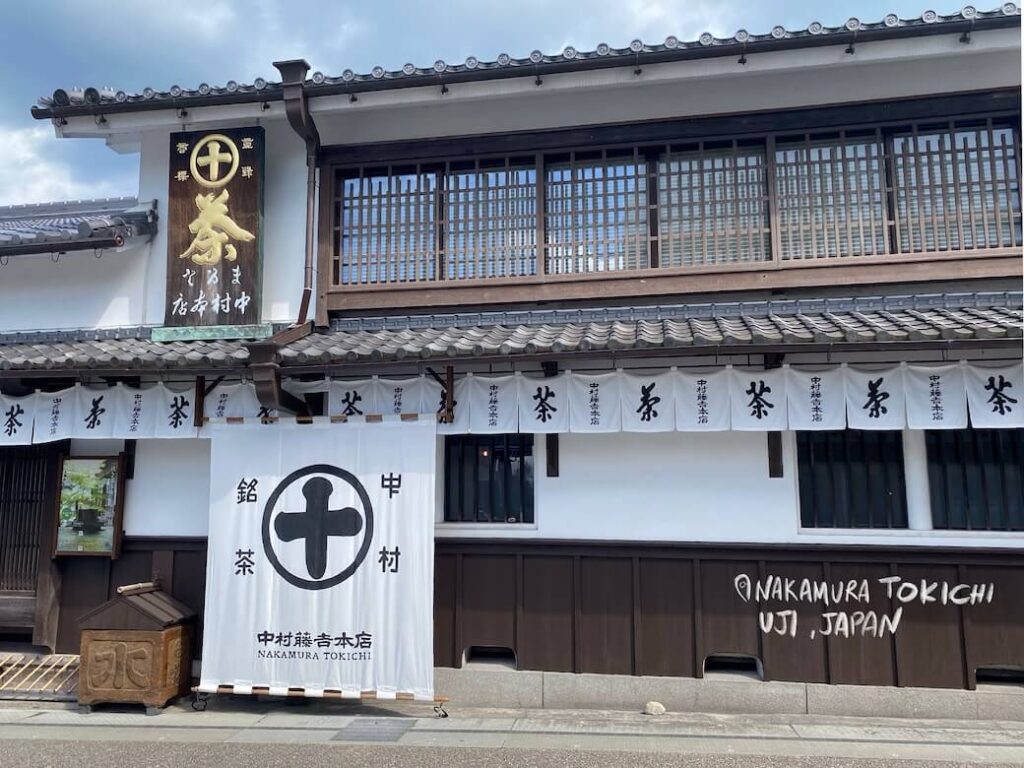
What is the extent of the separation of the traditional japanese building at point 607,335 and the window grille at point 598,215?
0.13 feet

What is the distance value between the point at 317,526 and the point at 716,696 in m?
4.74

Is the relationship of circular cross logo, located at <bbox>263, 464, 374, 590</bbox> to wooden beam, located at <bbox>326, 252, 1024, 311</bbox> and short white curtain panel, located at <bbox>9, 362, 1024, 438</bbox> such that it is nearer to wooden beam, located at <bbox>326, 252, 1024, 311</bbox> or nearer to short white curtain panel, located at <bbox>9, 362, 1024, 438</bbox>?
short white curtain panel, located at <bbox>9, 362, 1024, 438</bbox>

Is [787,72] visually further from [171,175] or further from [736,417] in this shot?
[171,175]

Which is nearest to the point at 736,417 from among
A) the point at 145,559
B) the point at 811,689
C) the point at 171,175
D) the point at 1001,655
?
the point at 811,689

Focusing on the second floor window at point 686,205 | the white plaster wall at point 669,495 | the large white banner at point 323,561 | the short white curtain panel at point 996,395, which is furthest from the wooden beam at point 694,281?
the large white banner at point 323,561

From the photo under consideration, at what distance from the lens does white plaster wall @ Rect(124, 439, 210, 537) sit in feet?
29.0

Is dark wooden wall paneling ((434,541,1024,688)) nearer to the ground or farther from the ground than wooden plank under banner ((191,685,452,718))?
farther from the ground

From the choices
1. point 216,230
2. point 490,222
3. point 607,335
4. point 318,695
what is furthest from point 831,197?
point 318,695

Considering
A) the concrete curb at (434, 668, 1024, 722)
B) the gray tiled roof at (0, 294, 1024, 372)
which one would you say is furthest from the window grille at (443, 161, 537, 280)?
the concrete curb at (434, 668, 1024, 722)

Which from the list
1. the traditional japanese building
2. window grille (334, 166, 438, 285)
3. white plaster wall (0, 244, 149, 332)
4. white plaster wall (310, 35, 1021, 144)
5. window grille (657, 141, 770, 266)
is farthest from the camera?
white plaster wall (0, 244, 149, 332)

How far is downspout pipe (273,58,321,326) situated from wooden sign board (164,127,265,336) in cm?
70

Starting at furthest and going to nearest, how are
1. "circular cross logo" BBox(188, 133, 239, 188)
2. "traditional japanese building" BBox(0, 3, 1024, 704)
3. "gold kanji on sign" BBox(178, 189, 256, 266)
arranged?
"circular cross logo" BBox(188, 133, 239, 188) < "gold kanji on sign" BBox(178, 189, 256, 266) < "traditional japanese building" BBox(0, 3, 1024, 704)

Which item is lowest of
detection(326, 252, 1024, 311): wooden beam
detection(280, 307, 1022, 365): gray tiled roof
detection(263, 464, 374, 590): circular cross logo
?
detection(263, 464, 374, 590): circular cross logo

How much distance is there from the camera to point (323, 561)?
768 centimetres
